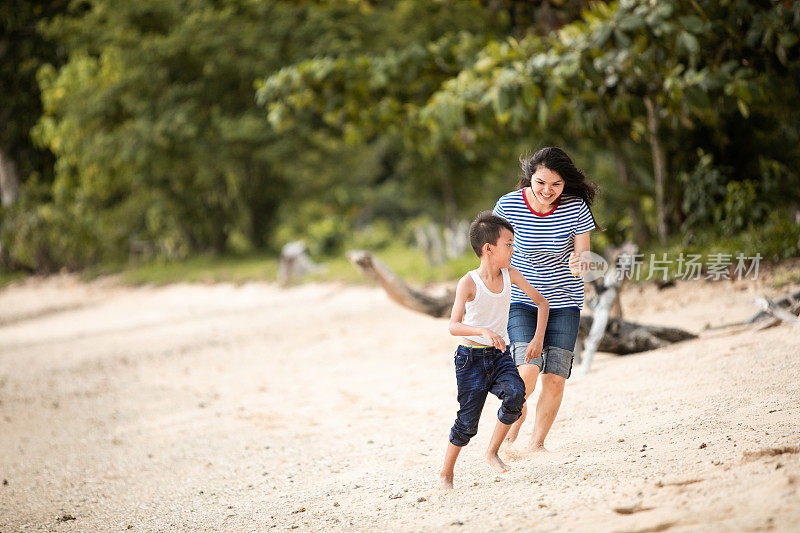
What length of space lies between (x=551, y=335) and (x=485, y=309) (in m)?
0.51

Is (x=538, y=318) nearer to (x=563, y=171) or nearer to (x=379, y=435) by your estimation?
(x=563, y=171)

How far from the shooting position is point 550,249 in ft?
11.4

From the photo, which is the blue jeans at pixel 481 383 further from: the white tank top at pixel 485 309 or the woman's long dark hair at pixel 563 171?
the woman's long dark hair at pixel 563 171

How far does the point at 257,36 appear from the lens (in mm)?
16141

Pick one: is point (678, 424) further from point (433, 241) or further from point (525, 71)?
point (433, 241)

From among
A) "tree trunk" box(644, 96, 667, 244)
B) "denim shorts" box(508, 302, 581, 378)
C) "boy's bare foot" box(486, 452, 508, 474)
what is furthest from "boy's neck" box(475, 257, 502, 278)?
"tree trunk" box(644, 96, 667, 244)

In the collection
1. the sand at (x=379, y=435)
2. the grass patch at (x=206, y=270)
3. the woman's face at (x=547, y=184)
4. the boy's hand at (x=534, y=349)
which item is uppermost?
the woman's face at (x=547, y=184)

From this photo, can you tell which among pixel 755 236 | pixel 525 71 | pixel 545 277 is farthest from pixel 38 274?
pixel 545 277

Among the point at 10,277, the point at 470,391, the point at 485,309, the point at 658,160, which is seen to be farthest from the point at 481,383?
the point at 10,277

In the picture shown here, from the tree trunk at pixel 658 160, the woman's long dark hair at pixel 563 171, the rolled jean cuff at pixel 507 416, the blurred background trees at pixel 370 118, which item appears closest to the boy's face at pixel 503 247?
the woman's long dark hair at pixel 563 171

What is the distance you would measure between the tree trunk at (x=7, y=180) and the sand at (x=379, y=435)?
475 inches

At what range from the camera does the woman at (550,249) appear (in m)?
3.41

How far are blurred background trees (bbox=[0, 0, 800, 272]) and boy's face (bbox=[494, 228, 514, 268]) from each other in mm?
2950

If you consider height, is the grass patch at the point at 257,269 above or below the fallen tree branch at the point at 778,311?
below
